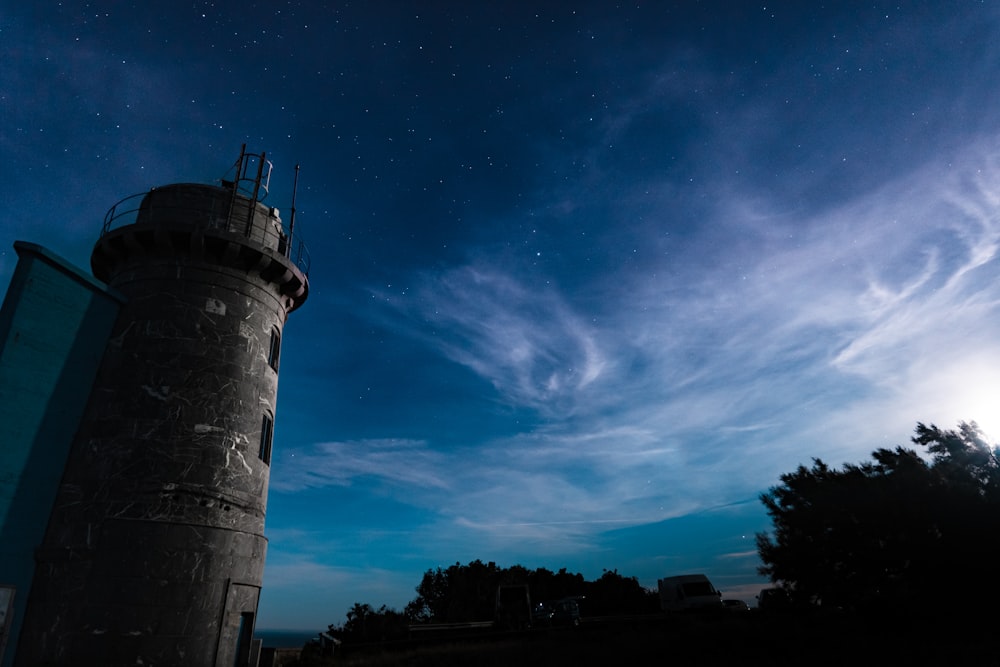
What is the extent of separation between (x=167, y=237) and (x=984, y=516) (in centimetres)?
2524

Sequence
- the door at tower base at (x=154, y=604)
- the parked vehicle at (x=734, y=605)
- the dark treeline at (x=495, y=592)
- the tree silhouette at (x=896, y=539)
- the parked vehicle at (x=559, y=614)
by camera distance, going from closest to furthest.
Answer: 1. the door at tower base at (x=154, y=604)
2. the tree silhouette at (x=896, y=539)
3. the parked vehicle at (x=734, y=605)
4. the parked vehicle at (x=559, y=614)
5. the dark treeline at (x=495, y=592)

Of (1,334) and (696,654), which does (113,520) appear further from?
(696,654)

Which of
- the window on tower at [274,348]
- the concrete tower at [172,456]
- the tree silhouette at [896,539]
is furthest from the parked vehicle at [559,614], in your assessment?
the window on tower at [274,348]

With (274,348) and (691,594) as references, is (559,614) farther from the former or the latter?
(274,348)

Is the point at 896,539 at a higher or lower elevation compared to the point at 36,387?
lower

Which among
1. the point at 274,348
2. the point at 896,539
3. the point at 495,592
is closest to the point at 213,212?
the point at 274,348

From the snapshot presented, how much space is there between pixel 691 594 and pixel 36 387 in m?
28.4

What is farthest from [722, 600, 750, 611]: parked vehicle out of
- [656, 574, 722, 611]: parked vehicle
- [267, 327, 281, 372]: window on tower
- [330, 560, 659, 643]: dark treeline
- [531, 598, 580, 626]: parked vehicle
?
[267, 327, 281, 372]: window on tower

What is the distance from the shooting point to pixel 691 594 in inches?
1081

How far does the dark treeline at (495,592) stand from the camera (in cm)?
4525

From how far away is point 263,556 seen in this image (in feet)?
49.6

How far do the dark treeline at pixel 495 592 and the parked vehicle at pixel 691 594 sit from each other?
584 inches

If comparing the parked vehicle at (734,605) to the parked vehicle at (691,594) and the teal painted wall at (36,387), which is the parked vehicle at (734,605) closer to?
the parked vehicle at (691,594)

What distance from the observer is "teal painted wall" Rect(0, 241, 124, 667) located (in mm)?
11766
